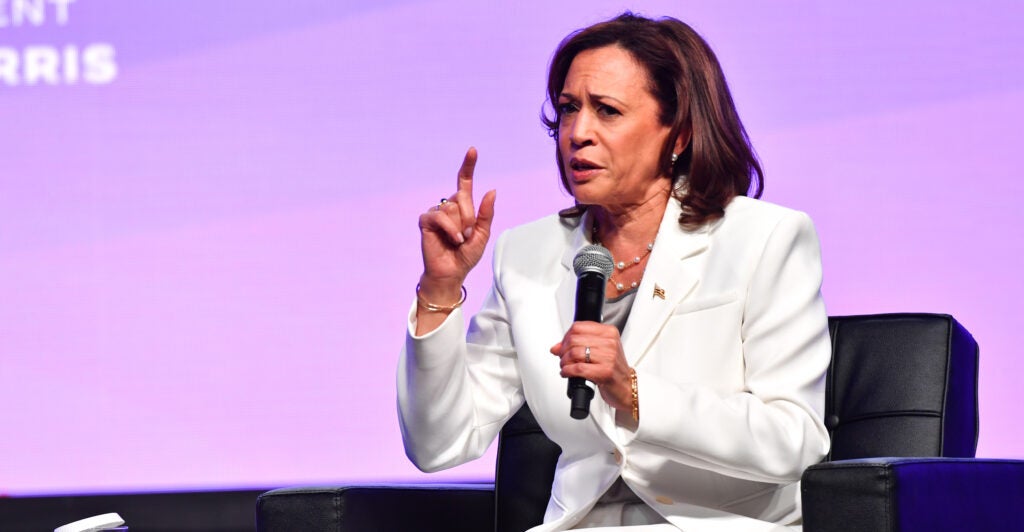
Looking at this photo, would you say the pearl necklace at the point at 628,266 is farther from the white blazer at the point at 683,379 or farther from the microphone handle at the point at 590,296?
the microphone handle at the point at 590,296

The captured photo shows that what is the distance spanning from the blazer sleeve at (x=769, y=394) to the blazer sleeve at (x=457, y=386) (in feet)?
1.30

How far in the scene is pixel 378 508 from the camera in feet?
6.58

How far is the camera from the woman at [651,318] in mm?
1763

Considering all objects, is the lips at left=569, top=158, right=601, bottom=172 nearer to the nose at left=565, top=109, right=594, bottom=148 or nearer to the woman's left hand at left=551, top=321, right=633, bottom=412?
the nose at left=565, top=109, right=594, bottom=148

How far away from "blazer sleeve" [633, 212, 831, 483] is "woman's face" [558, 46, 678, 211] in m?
0.24

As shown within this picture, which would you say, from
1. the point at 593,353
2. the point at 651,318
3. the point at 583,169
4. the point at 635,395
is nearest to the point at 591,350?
the point at 593,353

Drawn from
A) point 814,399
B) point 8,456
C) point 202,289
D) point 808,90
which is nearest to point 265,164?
point 202,289

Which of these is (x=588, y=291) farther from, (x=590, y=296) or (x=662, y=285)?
(x=662, y=285)

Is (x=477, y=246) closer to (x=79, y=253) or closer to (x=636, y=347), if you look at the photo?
(x=636, y=347)

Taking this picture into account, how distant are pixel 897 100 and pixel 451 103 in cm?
106

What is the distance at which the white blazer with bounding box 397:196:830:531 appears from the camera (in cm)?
174

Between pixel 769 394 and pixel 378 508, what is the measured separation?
2.07 ft

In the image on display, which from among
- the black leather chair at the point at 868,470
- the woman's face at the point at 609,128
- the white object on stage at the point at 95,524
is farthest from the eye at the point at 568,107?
the white object on stage at the point at 95,524

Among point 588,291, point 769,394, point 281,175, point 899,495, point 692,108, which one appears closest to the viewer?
point 899,495
